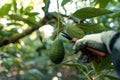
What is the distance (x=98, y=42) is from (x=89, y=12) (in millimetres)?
329

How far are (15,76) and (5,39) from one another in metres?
1.39

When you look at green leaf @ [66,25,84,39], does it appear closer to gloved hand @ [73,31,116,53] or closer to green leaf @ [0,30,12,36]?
gloved hand @ [73,31,116,53]

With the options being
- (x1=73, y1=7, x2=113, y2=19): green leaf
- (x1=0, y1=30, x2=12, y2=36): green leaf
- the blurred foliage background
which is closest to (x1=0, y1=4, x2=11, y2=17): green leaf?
the blurred foliage background

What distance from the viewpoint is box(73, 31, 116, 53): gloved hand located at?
39.9 inches

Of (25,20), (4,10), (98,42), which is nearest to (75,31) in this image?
(98,42)

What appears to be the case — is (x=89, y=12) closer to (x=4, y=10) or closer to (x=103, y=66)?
(x=103, y=66)

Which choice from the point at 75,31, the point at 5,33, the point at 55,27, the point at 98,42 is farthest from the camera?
the point at 5,33

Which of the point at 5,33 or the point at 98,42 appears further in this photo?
the point at 5,33

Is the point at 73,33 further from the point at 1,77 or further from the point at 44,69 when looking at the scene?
the point at 44,69

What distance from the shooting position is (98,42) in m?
1.05

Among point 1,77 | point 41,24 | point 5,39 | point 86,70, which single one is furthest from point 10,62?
point 86,70

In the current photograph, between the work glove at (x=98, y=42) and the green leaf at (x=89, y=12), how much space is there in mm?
251

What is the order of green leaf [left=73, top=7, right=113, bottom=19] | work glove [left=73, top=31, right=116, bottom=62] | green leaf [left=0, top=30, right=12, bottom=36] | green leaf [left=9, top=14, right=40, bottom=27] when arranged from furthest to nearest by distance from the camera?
green leaf [left=0, top=30, right=12, bottom=36], green leaf [left=9, top=14, right=40, bottom=27], green leaf [left=73, top=7, right=113, bottom=19], work glove [left=73, top=31, right=116, bottom=62]

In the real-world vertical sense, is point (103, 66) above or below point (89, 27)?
below
